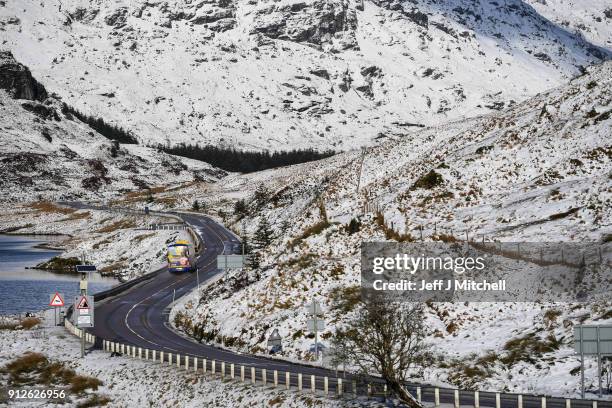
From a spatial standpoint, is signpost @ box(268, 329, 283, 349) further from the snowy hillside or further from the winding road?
the winding road

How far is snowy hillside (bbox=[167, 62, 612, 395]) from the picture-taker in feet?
113

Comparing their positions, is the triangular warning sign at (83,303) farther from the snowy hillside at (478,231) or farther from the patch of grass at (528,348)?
the patch of grass at (528,348)

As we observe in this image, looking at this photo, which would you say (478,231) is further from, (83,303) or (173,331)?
(83,303)

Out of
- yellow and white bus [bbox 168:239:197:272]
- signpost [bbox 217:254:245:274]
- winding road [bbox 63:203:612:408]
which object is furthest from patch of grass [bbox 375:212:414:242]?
→ yellow and white bus [bbox 168:239:197:272]

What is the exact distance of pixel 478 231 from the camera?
163ft

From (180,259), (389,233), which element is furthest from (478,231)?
(180,259)

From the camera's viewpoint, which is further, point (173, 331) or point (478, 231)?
point (173, 331)

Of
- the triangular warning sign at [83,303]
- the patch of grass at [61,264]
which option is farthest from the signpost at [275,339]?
the patch of grass at [61,264]

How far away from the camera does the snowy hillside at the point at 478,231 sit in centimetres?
3438

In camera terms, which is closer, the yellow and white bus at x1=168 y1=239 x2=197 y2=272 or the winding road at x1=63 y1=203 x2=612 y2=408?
the winding road at x1=63 y1=203 x2=612 y2=408

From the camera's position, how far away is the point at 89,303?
43.1 meters

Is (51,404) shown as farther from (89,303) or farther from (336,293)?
(336,293)

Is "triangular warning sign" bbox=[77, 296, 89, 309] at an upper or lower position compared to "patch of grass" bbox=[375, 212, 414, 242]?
lower

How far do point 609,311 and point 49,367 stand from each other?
3208 cm
